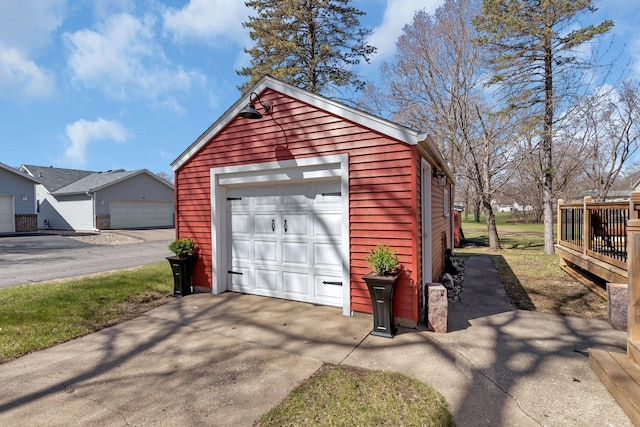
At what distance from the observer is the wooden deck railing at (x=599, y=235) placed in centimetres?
473

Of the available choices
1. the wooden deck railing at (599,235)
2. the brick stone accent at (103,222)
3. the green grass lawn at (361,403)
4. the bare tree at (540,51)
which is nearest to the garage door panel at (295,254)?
the green grass lawn at (361,403)

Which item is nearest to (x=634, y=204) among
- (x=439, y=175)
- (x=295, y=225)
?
(x=439, y=175)

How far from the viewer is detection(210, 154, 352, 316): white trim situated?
14.3ft

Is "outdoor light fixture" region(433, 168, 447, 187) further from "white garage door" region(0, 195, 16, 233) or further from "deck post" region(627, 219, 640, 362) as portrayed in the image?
"white garage door" region(0, 195, 16, 233)

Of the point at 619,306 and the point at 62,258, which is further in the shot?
the point at 62,258

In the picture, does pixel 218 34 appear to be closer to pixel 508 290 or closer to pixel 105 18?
pixel 105 18

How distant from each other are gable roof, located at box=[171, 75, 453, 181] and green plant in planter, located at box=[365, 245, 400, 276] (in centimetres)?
146

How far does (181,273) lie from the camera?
5.59 metres

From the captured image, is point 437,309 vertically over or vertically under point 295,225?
under

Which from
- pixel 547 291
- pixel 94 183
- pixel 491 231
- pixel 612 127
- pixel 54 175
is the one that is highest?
pixel 612 127

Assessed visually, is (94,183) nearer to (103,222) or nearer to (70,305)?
(103,222)

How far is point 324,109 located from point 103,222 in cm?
2009

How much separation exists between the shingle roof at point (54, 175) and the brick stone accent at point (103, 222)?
6395 mm

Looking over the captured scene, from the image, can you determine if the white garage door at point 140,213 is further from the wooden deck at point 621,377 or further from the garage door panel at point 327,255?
the wooden deck at point 621,377
